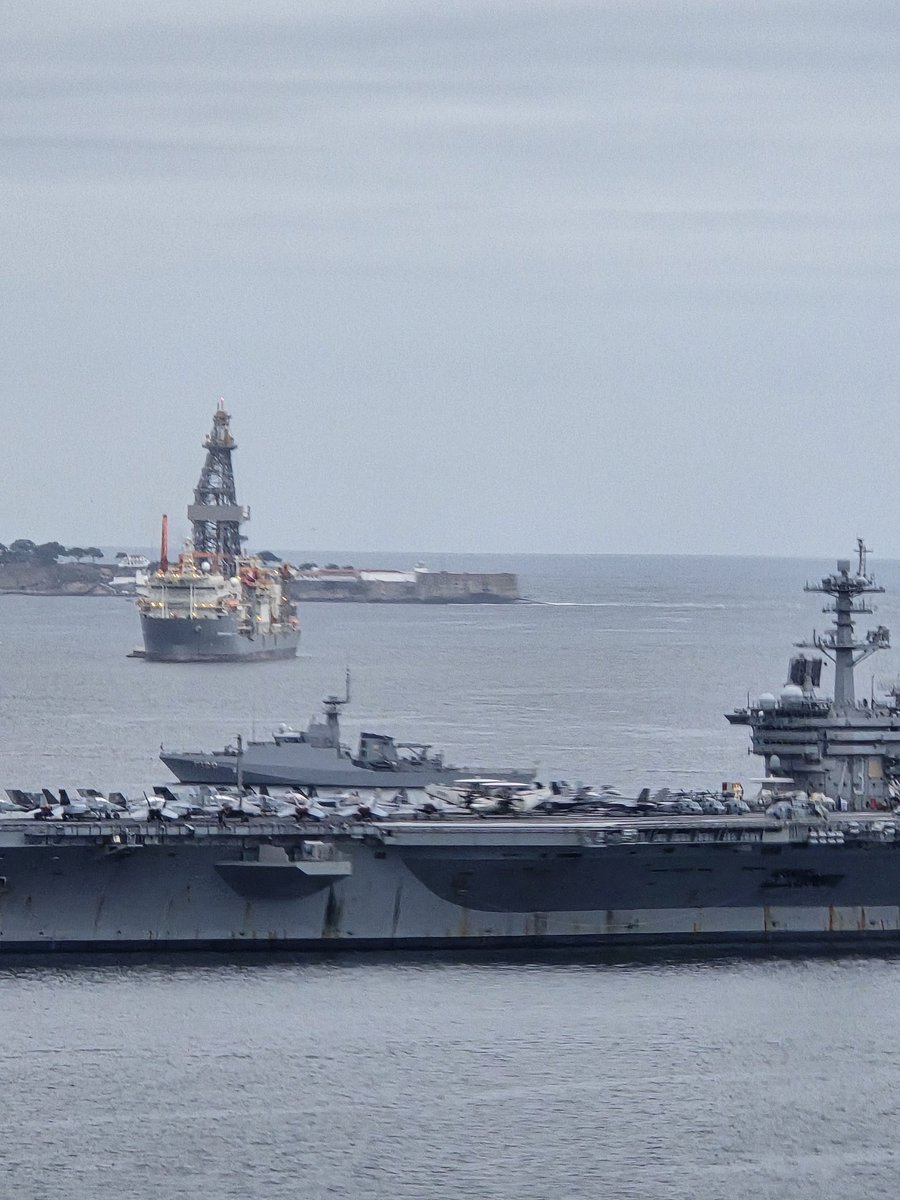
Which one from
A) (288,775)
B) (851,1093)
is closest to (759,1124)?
(851,1093)

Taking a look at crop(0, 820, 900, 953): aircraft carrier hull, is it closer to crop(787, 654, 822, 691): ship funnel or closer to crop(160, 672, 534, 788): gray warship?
crop(787, 654, 822, 691): ship funnel

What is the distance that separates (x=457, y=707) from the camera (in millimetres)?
64562

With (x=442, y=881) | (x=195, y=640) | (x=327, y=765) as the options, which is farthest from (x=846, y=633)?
(x=195, y=640)

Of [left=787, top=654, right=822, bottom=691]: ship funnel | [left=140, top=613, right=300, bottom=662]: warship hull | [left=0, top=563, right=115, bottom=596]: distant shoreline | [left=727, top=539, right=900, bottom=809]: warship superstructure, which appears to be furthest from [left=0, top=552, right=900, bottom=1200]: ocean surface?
[left=0, top=563, right=115, bottom=596]: distant shoreline

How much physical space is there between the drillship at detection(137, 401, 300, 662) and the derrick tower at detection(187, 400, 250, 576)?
0.05m

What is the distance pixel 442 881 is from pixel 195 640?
60.8 meters

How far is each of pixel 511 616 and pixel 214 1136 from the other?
399ft

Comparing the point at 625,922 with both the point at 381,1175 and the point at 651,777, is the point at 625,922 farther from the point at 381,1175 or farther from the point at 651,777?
the point at 651,777

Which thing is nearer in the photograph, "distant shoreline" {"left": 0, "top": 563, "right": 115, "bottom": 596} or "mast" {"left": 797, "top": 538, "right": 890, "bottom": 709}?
"mast" {"left": 797, "top": 538, "right": 890, "bottom": 709}

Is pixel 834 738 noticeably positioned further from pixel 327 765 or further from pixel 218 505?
pixel 218 505

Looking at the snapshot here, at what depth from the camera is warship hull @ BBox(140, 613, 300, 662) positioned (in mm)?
86938

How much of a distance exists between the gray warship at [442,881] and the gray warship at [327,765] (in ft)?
38.4

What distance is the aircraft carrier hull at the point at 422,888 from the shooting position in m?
26.5

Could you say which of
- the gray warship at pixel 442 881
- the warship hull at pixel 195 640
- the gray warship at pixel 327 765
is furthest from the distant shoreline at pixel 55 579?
the gray warship at pixel 442 881
